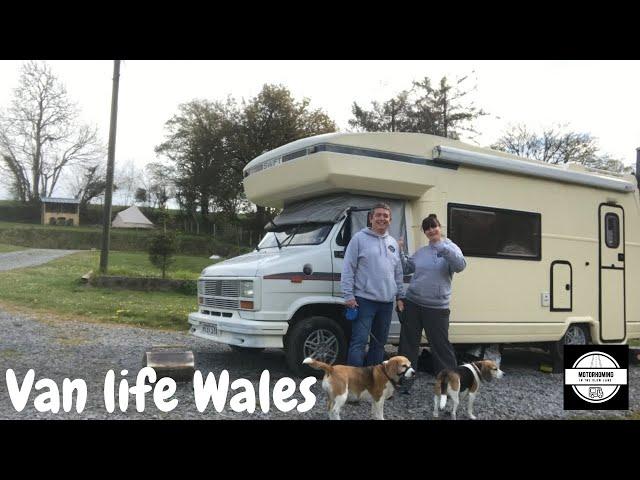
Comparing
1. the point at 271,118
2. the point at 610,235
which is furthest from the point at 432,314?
the point at 271,118

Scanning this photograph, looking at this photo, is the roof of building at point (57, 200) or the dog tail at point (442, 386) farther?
the roof of building at point (57, 200)

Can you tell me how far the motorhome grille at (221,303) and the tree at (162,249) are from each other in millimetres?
9493

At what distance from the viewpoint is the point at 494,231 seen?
23.8ft

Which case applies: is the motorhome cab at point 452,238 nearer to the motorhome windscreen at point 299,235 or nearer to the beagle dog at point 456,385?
the motorhome windscreen at point 299,235

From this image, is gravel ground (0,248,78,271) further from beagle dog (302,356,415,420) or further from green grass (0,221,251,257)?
beagle dog (302,356,415,420)

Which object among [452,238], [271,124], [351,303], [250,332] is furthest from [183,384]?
[271,124]

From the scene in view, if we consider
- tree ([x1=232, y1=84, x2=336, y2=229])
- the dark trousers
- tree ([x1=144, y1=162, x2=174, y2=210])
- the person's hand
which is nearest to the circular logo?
the dark trousers

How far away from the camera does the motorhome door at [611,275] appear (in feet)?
26.7

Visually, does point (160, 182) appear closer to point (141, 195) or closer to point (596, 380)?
point (141, 195)

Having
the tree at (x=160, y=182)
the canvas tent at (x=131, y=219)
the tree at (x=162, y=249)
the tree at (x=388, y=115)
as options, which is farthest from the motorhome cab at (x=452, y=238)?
the canvas tent at (x=131, y=219)

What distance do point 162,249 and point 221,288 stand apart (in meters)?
10.0

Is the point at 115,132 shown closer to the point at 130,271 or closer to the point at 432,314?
the point at 130,271

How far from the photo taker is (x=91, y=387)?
5.89 m
